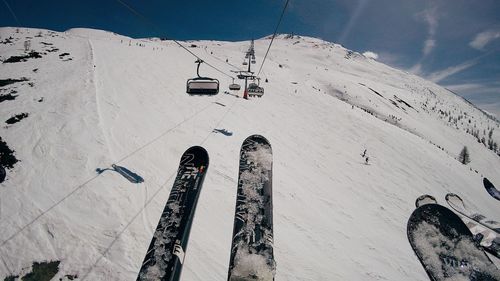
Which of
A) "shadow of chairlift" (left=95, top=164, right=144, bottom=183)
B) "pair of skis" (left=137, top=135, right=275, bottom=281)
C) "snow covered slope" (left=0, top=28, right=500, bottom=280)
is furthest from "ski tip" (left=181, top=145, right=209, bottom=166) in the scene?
"shadow of chairlift" (left=95, top=164, right=144, bottom=183)

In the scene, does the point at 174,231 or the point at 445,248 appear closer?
the point at 174,231

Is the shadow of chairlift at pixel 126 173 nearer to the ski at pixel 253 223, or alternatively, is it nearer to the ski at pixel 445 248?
the ski at pixel 253 223

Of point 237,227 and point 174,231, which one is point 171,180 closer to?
point 174,231

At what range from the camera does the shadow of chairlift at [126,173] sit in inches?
350

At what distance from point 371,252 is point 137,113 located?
12798 millimetres

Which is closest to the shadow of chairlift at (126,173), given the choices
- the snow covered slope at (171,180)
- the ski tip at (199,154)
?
the snow covered slope at (171,180)

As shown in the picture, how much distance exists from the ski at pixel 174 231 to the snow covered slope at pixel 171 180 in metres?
1.25

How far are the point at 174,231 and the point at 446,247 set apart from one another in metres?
6.90

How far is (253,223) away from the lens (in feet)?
19.6

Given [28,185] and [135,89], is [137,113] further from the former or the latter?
[28,185]

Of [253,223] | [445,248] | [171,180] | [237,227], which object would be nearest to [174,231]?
[237,227]

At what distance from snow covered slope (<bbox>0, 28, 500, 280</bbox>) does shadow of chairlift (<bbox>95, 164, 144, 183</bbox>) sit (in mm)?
176

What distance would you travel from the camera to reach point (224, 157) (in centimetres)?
1152

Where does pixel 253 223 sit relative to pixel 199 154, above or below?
below
